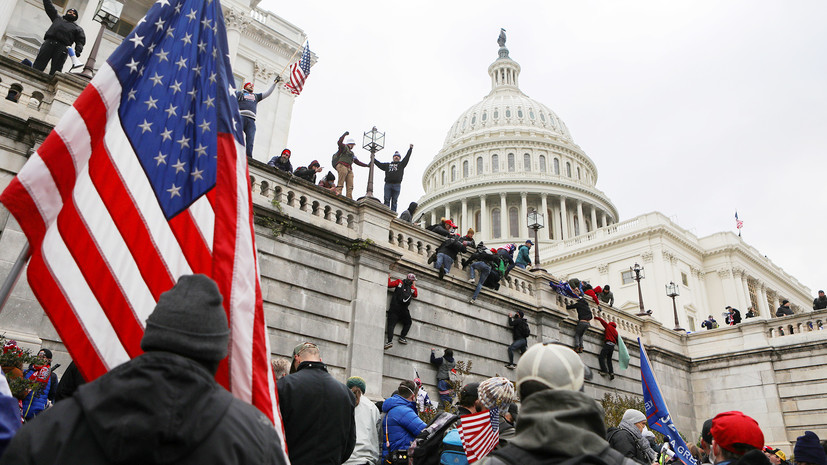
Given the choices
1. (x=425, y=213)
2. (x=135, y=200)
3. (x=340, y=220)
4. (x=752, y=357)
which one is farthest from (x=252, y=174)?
(x=425, y=213)

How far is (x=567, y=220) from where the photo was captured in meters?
80.1

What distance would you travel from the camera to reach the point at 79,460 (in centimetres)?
217

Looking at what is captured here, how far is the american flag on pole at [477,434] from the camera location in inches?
203

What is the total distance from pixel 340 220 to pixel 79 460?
12.6 meters

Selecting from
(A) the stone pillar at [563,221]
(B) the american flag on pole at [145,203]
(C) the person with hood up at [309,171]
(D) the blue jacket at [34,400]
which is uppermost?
(A) the stone pillar at [563,221]

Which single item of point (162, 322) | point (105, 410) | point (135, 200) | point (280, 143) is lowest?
point (105, 410)

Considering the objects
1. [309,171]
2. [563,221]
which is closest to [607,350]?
[309,171]

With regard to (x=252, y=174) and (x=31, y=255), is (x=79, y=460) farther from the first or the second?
(x=252, y=174)

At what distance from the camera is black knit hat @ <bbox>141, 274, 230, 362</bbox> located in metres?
2.44

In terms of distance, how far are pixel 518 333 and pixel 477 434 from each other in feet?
41.9

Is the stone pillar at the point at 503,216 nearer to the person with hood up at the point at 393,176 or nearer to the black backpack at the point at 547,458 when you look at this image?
the person with hood up at the point at 393,176

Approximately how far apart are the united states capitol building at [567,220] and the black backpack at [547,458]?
158 ft

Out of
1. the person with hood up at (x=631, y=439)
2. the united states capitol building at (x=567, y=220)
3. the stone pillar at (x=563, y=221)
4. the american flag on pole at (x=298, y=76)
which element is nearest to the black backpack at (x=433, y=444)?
the person with hood up at (x=631, y=439)

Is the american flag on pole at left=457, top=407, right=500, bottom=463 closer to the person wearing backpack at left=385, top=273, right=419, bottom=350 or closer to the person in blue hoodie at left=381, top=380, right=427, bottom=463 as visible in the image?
the person in blue hoodie at left=381, top=380, right=427, bottom=463
